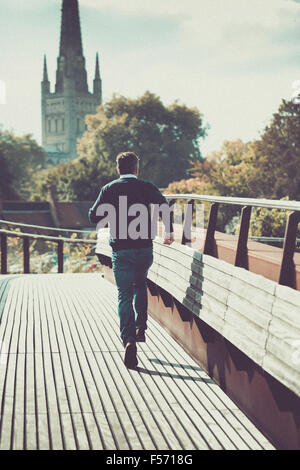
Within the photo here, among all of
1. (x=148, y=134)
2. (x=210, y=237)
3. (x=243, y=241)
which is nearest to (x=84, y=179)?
(x=148, y=134)

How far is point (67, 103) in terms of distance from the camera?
170 metres

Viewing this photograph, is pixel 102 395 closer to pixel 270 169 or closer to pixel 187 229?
pixel 187 229

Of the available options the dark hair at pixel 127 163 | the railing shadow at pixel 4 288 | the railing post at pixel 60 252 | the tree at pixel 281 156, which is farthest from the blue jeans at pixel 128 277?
the tree at pixel 281 156

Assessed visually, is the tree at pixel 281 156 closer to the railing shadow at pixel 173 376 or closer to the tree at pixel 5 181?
the railing shadow at pixel 173 376

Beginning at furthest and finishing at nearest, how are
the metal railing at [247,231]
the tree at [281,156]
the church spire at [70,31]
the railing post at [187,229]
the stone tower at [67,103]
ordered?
1. the stone tower at [67,103]
2. the church spire at [70,31]
3. the tree at [281,156]
4. the railing post at [187,229]
5. the metal railing at [247,231]

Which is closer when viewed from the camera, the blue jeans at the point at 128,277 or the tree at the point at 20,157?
the blue jeans at the point at 128,277

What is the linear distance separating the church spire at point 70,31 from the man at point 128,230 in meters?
157

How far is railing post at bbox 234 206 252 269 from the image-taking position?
4.64m

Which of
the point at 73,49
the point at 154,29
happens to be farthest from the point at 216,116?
the point at 73,49

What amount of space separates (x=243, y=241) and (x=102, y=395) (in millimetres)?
1555

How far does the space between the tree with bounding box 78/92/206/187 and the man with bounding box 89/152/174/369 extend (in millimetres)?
59905

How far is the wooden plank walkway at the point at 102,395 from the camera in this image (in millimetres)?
3836

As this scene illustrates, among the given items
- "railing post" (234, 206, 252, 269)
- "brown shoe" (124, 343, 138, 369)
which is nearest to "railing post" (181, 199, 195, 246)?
"brown shoe" (124, 343, 138, 369)

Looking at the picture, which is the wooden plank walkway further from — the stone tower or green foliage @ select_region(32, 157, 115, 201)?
the stone tower
